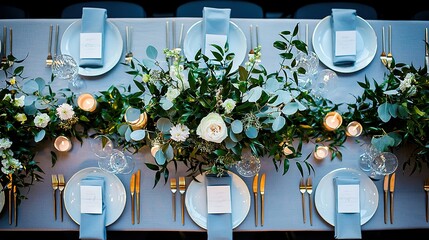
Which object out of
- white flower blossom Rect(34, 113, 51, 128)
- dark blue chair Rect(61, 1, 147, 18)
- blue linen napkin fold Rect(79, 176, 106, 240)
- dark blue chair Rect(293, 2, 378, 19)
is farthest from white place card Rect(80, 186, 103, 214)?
dark blue chair Rect(293, 2, 378, 19)

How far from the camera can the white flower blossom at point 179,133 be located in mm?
1693

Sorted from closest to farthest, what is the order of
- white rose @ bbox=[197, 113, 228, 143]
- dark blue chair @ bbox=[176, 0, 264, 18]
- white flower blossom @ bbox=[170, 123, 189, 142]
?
white rose @ bbox=[197, 113, 228, 143]
white flower blossom @ bbox=[170, 123, 189, 142]
dark blue chair @ bbox=[176, 0, 264, 18]

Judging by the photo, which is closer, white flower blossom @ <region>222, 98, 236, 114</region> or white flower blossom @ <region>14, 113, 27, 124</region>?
white flower blossom @ <region>222, 98, 236, 114</region>

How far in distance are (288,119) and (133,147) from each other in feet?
2.38

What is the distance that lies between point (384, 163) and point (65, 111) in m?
1.46

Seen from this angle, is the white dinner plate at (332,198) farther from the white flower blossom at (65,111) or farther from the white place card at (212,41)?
the white flower blossom at (65,111)

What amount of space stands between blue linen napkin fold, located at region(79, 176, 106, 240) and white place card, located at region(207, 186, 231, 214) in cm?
50

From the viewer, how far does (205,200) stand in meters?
2.03

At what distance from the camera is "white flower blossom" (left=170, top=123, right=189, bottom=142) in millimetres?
1693

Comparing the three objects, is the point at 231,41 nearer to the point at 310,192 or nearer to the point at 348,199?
the point at 310,192

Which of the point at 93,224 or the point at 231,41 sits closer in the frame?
the point at 93,224

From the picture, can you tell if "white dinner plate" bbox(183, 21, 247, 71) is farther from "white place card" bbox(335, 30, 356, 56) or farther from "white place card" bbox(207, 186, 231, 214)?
"white place card" bbox(207, 186, 231, 214)

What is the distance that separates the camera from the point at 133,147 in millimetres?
1983

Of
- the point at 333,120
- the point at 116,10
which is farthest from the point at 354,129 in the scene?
the point at 116,10
